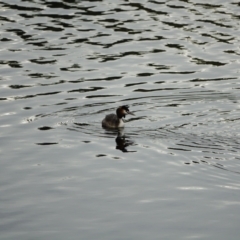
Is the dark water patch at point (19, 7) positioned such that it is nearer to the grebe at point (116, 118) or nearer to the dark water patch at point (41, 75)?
the dark water patch at point (41, 75)

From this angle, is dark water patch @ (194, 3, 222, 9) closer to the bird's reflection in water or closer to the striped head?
the striped head

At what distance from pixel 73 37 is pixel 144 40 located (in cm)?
255

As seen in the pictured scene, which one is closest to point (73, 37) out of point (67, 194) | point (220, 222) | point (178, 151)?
point (178, 151)

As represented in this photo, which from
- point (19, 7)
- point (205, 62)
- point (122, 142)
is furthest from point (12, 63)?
point (122, 142)

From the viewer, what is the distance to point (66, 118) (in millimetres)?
18391

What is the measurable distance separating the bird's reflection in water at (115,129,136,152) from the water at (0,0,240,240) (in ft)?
0.18

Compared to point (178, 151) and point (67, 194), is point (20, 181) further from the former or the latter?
point (178, 151)

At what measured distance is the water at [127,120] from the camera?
1262 cm

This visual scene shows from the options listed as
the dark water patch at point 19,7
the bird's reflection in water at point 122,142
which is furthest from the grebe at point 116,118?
the dark water patch at point 19,7

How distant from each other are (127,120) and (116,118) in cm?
95

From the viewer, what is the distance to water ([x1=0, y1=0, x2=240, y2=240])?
1262 centimetres

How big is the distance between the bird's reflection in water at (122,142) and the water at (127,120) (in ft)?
0.18

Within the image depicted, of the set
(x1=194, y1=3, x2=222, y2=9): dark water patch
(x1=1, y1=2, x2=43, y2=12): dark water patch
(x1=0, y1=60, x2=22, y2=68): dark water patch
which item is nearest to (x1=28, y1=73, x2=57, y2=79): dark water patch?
(x1=0, y1=60, x2=22, y2=68): dark water patch

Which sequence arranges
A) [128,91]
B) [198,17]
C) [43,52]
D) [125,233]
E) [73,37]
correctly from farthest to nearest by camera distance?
[198,17]
[73,37]
[43,52]
[128,91]
[125,233]
